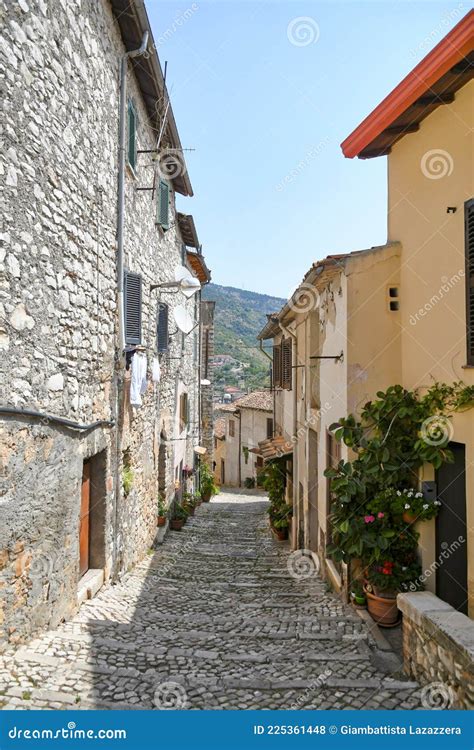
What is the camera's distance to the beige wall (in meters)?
5.29

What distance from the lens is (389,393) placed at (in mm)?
6496

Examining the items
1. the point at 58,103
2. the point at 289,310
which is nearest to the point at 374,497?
the point at 58,103

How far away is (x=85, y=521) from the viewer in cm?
684

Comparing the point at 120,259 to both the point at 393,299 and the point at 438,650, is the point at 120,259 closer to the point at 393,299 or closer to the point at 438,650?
the point at 393,299

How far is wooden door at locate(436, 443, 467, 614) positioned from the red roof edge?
401 centimetres

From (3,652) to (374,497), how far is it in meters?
4.27

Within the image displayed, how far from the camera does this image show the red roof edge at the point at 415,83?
4.82m
